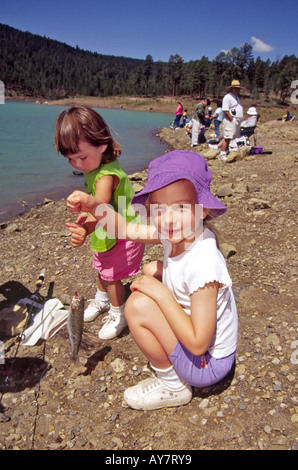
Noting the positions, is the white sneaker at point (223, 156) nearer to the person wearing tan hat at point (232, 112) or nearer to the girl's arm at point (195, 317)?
the person wearing tan hat at point (232, 112)

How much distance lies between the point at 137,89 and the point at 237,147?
108 meters

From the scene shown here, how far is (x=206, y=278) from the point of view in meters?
1.89

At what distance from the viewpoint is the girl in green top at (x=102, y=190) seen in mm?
2598

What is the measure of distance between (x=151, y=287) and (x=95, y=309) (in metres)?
1.80

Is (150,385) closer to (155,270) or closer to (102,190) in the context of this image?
(155,270)

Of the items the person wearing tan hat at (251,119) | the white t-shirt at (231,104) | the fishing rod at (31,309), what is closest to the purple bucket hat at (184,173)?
the fishing rod at (31,309)

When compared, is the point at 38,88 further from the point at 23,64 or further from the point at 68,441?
the point at 68,441

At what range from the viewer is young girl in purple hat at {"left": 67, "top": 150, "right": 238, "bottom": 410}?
1.91 m

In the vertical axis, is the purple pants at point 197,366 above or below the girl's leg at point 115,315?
above

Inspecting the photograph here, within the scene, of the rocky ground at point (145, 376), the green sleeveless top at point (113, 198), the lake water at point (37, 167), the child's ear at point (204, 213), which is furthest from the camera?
the lake water at point (37, 167)

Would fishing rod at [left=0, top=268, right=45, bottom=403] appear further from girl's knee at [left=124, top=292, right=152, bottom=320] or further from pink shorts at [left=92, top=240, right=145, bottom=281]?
girl's knee at [left=124, top=292, right=152, bottom=320]

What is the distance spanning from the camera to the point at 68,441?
2.41 m

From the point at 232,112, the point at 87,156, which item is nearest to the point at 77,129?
the point at 87,156

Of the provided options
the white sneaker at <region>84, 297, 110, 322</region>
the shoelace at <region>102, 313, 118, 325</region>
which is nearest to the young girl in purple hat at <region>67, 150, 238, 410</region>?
the shoelace at <region>102, 313, 118, 325</region>
